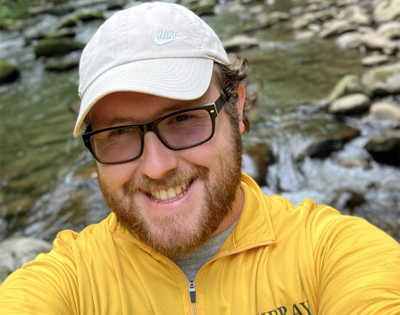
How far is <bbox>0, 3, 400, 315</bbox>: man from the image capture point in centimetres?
159

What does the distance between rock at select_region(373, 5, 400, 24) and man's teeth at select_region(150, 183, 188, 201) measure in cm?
1250

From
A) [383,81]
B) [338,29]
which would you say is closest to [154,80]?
[383,81]

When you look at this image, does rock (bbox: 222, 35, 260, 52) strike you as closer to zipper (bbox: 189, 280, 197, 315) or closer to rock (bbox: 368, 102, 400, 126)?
rock (bbox: 368, 102, 400, 126)

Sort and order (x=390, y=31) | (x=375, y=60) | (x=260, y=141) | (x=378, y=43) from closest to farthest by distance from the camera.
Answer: (x=260, y=141)
(x=375, y=60)
(x=378, y=43)
(x=390, y=31)

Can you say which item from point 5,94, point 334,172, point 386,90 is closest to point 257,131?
point 334,172

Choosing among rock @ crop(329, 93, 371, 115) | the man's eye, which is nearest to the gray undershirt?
the man's eye

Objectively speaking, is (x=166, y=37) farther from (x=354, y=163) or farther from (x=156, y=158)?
(x=354, y=163)

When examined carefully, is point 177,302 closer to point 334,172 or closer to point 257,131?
point 334,172

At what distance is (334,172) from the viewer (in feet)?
18.0

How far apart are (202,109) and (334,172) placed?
4.24 meters

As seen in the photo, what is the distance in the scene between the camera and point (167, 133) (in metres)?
1.67

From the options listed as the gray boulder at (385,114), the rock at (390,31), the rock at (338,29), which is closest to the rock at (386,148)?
the gray boulder at (385,114)

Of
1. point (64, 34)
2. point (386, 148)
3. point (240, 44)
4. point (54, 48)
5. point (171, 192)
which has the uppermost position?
point (171, 192)

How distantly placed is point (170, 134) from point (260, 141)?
4732 millimetres
